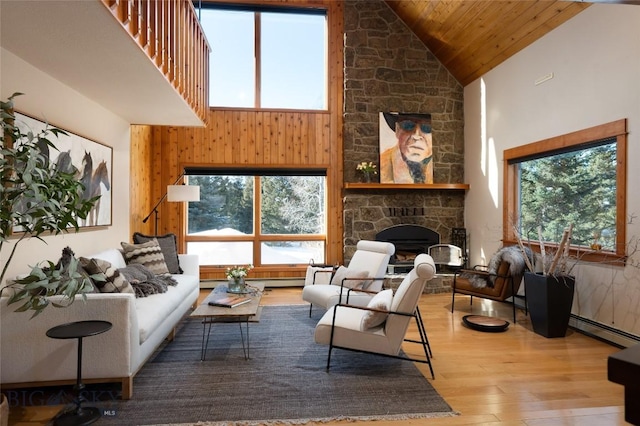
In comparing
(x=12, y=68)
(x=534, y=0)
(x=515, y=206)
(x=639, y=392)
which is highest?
(x=534, y=0)

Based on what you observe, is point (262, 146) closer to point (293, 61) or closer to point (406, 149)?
point (293, 61)

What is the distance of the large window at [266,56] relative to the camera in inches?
249

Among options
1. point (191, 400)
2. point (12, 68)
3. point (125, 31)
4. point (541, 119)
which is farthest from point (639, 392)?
point (541, 119)

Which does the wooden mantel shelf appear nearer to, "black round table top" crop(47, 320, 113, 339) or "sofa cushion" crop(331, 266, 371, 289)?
"sofa cushion" crop(331, 266, 371, 289)

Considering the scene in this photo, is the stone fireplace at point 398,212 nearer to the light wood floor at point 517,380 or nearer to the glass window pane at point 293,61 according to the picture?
the glass window pane at point 293,61

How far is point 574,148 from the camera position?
4.12 metres

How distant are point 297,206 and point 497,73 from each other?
3749 millimetres

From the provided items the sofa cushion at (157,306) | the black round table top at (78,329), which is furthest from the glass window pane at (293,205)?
the black round table top at (78,329)

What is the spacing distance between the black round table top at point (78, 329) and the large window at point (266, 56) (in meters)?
4.67

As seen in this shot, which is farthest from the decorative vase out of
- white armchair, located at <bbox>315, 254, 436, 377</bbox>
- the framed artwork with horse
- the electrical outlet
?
the electrical outlet

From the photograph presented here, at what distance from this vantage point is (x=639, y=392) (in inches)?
27.5

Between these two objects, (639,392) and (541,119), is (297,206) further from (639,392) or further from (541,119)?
(639,392)

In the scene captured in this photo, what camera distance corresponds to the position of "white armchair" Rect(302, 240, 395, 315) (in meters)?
3.95

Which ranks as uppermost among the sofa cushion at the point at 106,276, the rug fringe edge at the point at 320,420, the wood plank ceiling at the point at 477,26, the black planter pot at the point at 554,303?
the wood plank ceiling at the point at 477,26
